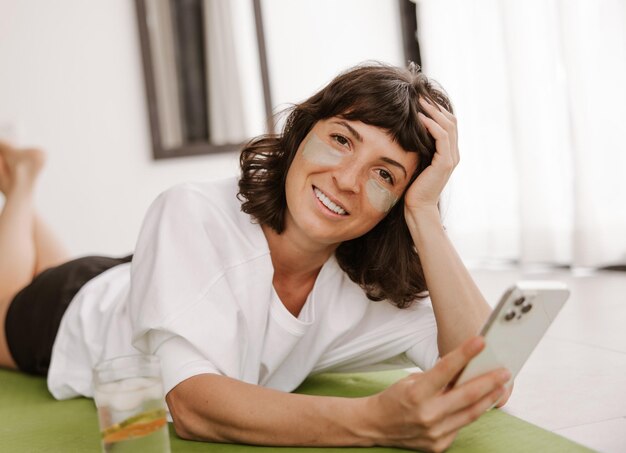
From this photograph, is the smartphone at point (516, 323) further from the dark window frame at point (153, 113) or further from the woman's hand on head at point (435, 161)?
the dark window frame at point (153, 113)

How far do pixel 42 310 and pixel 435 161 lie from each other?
114 cm

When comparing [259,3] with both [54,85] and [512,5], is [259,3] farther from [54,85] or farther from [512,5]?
[512,5]

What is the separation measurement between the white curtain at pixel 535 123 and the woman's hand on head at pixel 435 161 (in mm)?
1153

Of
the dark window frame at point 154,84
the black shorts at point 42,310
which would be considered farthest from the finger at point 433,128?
the dark window frame at point 154,84

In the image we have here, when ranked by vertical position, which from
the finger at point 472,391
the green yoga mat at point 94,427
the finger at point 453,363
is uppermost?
the finger at point 453,363

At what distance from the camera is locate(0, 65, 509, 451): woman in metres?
1.27

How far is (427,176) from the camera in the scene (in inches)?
60.1

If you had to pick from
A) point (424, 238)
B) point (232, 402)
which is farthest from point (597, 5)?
point (232, 402)

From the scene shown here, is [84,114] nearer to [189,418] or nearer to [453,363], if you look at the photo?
[189,418]

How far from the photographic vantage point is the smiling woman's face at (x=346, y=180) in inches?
58.4

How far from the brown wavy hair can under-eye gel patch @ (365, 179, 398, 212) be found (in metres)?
0.08

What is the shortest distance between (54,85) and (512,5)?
231 centimetres

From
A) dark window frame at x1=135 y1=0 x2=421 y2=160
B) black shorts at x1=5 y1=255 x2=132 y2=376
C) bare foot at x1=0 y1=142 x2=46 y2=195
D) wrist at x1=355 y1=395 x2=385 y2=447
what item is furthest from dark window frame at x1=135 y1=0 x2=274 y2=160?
wrist at x1=355 y1=395 x2=385 y2=447

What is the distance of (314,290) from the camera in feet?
5.41
